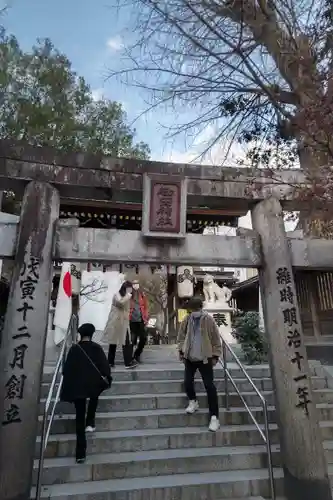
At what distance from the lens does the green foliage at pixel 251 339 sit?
8055 millimetres

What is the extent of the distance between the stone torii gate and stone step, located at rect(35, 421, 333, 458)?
802 millimetres

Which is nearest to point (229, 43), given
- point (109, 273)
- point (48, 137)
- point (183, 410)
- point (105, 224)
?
point (183, 410)

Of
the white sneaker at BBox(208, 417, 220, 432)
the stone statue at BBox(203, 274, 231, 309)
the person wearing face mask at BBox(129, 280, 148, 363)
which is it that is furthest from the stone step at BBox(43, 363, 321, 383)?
the stone statue at BBox(203, 274, 231, 309)

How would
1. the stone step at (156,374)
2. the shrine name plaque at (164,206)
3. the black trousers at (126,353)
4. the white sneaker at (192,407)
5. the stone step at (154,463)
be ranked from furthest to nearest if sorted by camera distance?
the black trousers at (126,353) < the stone step at (156,374) < the white sneaker at (192,407) < the shrine name plaque at (164,206) < the stone step at (154,463)

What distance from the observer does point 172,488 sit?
4.11 metres

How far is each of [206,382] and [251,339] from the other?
3.41 m

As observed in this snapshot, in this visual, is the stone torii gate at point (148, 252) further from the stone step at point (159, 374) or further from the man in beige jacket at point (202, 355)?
the stone step at point (159, 374)

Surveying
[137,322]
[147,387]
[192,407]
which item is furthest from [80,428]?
[137,322]

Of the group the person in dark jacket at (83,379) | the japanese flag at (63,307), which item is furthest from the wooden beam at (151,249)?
the japanese flag at (63,307)

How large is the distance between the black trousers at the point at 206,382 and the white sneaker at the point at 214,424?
55 millimetres

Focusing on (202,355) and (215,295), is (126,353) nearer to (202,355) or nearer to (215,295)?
(202,355)

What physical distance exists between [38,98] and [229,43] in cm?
1223

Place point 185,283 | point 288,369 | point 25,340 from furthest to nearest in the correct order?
1. point 185,283
2. point 288,369
3. point 25,340

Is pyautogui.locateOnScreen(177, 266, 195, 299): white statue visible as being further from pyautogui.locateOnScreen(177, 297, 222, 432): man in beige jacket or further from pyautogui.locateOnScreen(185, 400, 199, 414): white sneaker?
pyautogui.locateOnScreen(185, 400, 199, 414): white sneaker
